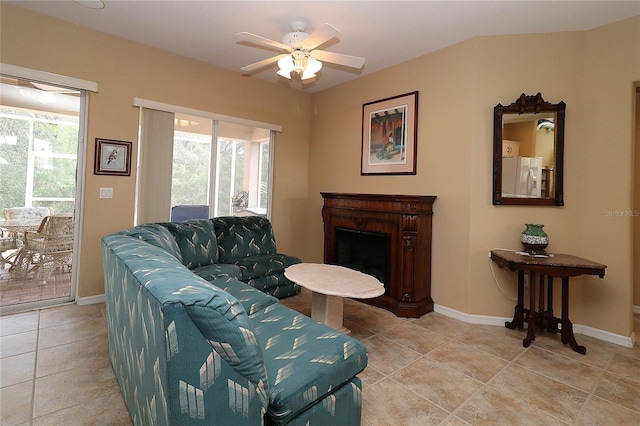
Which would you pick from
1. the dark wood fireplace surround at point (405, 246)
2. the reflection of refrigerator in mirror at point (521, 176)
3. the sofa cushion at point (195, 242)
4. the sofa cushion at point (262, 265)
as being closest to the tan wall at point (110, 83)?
the sofa cushion at point (195, 242)

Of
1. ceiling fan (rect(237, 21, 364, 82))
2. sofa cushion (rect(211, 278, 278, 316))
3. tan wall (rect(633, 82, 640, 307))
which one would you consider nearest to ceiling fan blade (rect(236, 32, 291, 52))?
ceiling fan (rect(237, 21, 364, 82))

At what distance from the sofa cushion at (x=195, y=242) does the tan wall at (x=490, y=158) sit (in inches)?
89.3

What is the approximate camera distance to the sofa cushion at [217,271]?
2.97 meters

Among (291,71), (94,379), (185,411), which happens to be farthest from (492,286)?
(94,379)

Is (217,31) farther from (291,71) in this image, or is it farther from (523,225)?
(523,225)

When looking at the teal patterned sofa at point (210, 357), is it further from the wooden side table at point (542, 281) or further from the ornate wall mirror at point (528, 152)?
the ornate wall mirror at point (528, 152)

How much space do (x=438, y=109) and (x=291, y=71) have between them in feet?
5.49

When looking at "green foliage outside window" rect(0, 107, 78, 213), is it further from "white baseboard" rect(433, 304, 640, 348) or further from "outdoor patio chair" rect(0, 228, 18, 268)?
"white baseboard" rect(433, 304, 640, 348)

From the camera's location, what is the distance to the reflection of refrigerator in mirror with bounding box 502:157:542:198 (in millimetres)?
3035

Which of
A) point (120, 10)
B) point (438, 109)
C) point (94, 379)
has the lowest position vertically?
point (94, 379)

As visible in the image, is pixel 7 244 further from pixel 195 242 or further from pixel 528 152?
pixel 528 152

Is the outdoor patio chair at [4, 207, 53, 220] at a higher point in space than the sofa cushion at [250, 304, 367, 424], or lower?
higher

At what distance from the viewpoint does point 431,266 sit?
3564 millimetres

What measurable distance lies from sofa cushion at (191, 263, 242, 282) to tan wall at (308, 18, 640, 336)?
2113 mm
